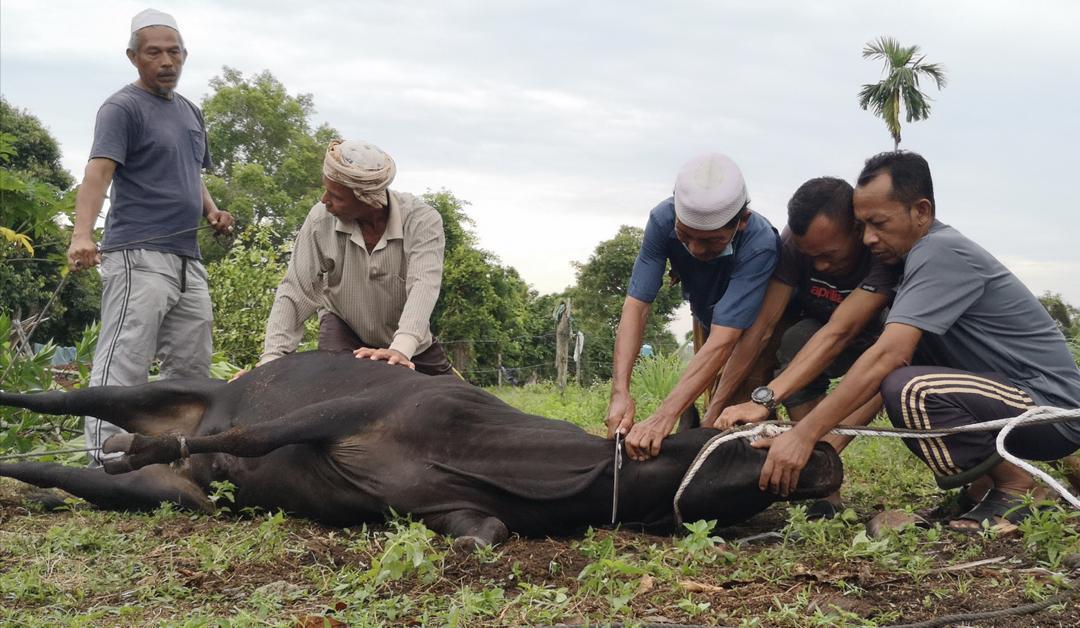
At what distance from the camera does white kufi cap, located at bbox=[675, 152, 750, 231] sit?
400cm

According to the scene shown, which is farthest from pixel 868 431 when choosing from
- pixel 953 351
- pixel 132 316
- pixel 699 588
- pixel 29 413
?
pixel 29 413

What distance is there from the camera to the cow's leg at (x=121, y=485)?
4.39m

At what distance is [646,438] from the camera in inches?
145

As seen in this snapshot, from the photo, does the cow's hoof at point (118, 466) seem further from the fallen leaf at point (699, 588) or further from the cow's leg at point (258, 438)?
the fallen leaf at point (699, 588)

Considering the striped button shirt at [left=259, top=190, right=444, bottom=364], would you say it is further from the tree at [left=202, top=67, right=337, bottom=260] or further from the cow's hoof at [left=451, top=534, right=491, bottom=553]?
the tree at [left=202, top=67, right=337, bottom=260]

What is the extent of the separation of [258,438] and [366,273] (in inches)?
50.5

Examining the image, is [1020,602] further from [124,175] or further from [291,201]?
[291,201]

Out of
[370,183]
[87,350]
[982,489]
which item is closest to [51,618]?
[370,183]

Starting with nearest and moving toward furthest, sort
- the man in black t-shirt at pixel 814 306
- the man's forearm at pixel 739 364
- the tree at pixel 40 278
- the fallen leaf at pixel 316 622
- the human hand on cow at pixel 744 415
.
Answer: the fallen leaf at pixel 316 622 < the human hand on cow at pixel 744 415 < the man in black t-shirt at pixel 814 306 < the man's forearm at pixel 739 364 < the tree at pixel 40 278

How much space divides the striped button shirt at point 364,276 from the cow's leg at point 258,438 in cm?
91

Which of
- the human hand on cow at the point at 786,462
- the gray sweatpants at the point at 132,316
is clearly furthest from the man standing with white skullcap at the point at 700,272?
the gray sweatpants at the point at 132,316

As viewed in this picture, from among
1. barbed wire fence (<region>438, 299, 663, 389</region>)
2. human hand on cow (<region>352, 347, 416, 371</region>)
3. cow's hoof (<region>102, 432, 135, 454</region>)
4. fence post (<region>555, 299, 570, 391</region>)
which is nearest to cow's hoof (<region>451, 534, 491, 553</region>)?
human hand on cow (<region>352, 347, 416, 371</region>)

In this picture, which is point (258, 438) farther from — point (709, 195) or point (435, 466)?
point (709, 195)

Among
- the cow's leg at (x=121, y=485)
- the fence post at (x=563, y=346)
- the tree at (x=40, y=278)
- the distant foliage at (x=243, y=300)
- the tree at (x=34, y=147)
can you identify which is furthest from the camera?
the tree at (x=34, y=147)
